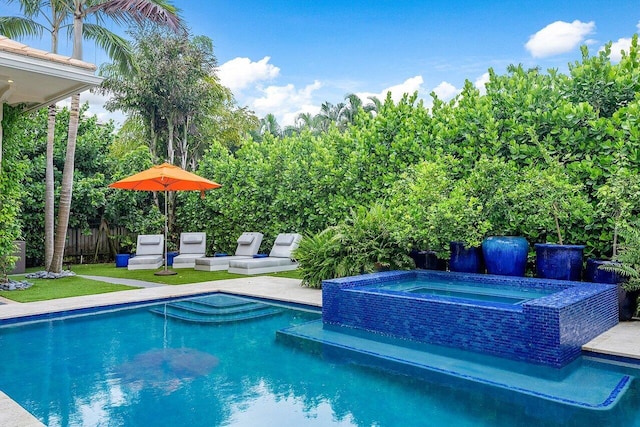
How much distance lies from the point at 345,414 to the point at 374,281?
3664 mm

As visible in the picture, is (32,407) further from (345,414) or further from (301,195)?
(301,195)

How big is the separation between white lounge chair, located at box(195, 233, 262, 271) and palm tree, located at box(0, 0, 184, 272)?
3.43m

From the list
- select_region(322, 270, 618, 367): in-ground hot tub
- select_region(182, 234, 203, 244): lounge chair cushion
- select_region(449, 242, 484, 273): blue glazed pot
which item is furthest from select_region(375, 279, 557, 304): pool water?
select_region(182, 234, 203, 244): lounge chair cushion

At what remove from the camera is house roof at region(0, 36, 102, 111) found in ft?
23.5

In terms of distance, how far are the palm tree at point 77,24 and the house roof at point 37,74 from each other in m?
2.34

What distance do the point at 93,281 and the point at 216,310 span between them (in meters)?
4.32

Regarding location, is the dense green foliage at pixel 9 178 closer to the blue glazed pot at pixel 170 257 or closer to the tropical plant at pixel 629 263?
the blue glazed pot at pixel 170 257

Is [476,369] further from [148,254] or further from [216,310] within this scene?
[148,254]

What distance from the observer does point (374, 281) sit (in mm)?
7336

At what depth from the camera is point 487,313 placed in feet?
17.0

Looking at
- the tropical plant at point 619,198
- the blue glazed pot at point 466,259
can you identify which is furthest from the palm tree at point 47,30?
the tropical plant at point 619,198

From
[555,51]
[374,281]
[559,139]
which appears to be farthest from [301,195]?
[555,51]

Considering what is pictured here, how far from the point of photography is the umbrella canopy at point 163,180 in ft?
36.4

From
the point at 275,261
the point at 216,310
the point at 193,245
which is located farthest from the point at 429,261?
the point at 193,245
